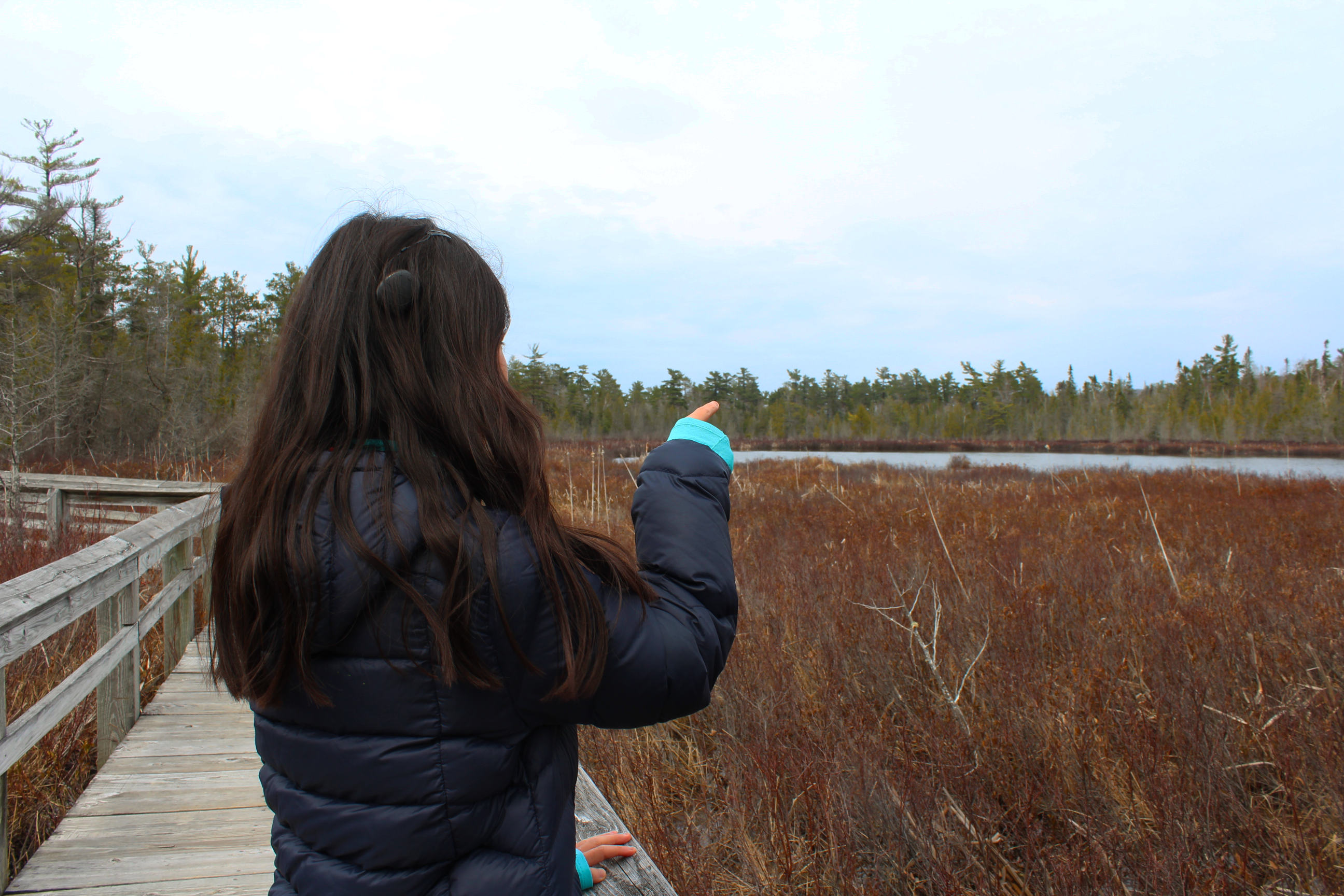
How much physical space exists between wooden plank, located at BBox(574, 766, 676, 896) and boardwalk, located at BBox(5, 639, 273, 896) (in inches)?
38.7

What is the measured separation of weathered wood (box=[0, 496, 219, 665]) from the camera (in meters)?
1.75

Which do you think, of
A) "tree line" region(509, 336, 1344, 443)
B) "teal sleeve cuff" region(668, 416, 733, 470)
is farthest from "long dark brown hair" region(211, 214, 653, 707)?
"tree line" region(509, 336, 1344, 443)

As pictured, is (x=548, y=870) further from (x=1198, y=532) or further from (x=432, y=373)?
(x=1198, y=532)

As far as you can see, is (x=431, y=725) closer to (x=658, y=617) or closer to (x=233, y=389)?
(x=658, y=617)

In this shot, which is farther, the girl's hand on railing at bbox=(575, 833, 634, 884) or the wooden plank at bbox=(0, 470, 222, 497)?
the wooden plank at bbox=(0, 470, 222, 497)

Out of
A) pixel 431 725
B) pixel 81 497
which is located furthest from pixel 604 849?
pixel 81 497

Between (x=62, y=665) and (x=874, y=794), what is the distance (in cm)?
405

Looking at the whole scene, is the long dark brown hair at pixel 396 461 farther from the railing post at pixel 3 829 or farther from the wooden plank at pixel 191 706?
the wooden plank at pixel 191 706

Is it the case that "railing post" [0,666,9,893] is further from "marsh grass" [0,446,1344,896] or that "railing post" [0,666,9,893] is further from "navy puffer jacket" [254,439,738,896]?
"navy puffer jacket" [254,439,738,896]

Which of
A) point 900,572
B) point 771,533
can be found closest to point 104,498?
point 771,533

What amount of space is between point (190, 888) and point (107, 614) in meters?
1.37

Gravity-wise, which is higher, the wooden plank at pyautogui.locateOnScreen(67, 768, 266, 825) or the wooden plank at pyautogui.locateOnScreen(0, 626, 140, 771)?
the wooden plank at pyautogui.locateOnScreen(0, 626, 140, 771)

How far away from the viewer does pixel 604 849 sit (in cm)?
173

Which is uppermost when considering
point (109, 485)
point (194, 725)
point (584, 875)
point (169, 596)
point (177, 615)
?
point (109, 485)
